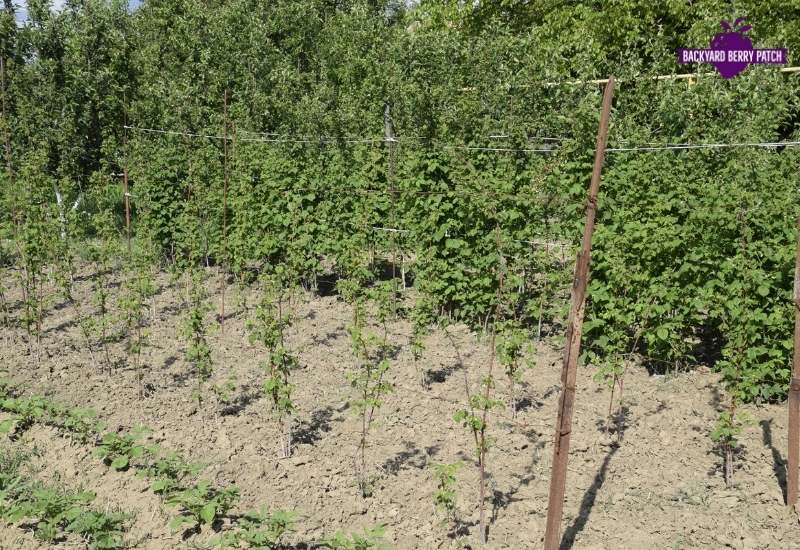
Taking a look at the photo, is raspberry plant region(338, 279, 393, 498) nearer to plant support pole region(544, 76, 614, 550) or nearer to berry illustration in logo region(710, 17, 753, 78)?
plant support pole region(544, 76, 614, 550)

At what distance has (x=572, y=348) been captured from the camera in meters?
3.79

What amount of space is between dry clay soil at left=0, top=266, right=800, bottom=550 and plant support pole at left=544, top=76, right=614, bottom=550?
90 centimetres

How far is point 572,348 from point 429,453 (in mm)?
2482

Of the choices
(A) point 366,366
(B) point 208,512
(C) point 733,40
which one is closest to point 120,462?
(B) point 208,512

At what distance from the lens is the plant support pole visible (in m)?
3.57

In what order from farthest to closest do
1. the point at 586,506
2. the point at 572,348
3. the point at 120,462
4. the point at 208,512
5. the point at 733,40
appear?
the point at 733,40, the point at 120,462, the point at 586,506, the point at 208,512, the point at 572,348

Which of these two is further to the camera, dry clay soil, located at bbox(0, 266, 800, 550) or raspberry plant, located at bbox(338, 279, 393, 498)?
raspberry plant, located at bbox(338, 279, 393, 498)

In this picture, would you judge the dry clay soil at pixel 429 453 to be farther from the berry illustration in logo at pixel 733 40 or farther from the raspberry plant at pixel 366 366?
the berry illustration in logo at pixel 733 40

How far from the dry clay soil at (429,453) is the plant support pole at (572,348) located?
895 millimetres

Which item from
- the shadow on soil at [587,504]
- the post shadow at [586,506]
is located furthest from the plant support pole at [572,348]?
the shadow on soil at [587,504]

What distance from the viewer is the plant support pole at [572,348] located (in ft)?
11.7

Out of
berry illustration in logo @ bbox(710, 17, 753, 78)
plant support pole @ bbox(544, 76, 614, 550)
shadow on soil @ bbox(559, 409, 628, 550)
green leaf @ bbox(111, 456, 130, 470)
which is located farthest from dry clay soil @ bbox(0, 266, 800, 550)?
berry illustration in logo @ bbox(710, 17, 753, 78)

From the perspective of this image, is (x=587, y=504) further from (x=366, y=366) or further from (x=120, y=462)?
(x=120, y=462)

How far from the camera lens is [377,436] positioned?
247 inches
